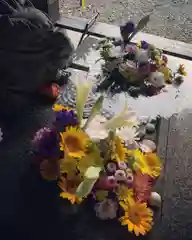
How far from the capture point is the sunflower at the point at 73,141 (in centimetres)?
85

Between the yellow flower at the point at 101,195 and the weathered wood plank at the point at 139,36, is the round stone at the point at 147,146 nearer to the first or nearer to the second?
the yellow flower at the point at 101,195

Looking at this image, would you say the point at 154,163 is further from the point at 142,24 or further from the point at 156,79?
the point at 142,24

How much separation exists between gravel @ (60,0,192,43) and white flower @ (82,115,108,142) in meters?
0.96

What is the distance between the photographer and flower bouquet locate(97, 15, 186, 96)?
3.74 ft

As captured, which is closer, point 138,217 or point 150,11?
point 138,217

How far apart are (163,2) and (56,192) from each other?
4.30ft

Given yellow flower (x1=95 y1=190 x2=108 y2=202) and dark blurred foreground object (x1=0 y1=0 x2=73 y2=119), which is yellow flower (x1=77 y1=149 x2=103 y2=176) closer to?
yellow flower (x1=95 y1=190 x2=108 y2=202)

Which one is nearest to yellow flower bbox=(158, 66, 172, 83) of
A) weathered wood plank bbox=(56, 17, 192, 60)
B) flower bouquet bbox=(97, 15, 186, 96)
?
flower bouquet bbox=(97, 15, 186, 96)

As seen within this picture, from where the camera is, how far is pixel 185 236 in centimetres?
84

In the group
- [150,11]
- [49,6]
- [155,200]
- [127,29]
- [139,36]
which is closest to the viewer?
[155,200]

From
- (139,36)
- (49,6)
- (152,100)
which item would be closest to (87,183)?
(152,100)

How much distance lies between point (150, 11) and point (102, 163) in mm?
1187

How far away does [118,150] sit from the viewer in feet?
2.89

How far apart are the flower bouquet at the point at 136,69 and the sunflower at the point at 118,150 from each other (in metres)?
0.28
